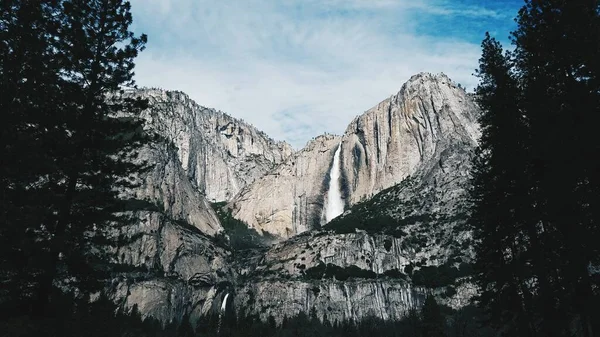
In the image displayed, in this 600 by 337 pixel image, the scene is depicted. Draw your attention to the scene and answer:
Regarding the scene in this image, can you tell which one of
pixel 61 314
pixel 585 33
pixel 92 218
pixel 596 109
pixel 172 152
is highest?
pixel 172 152

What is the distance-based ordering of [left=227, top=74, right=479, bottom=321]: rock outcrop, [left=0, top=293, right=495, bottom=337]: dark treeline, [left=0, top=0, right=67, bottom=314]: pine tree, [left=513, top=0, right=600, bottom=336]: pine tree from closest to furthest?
1. [left=0, top=0, right=67, bottom=314]: pine tree
2. [left=513, top=0, right=600, bottom=336]: pine tree
3. [left=0, top=293, right=495, bottom=337]: dark treeline
4. [left=227, top=74, right=479, bottom=321]: rock outcrop

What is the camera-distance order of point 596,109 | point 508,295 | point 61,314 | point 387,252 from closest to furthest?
point 596,109 → point 61,314 → point 508,295 → point 387,252

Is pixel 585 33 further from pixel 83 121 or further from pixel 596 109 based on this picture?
pixel 83 121

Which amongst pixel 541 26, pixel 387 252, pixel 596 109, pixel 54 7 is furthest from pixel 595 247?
pixel 387 252

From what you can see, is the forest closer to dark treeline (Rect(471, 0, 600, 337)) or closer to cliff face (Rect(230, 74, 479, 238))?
dark treeline (Rect(471, 0, 600, 337))

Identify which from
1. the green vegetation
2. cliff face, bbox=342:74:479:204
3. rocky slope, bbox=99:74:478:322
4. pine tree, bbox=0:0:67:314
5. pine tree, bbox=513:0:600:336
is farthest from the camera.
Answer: cliff face, bbox=342:74:479:204

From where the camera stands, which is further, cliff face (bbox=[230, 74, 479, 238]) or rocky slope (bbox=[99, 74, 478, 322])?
cliff face (bbox=[230, 74, 479, 238])

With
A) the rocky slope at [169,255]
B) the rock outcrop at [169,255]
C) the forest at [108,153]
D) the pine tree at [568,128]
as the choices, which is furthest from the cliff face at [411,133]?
the pine tree at [568,128]

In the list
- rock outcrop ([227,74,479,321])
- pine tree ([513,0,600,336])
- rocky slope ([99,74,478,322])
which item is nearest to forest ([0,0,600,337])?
pine tree ([513,0,600,336])

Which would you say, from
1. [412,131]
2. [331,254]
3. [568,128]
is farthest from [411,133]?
[568,128]

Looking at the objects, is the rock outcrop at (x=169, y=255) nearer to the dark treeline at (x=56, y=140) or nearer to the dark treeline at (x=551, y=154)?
the dark treeline at (x=56, y=140)
